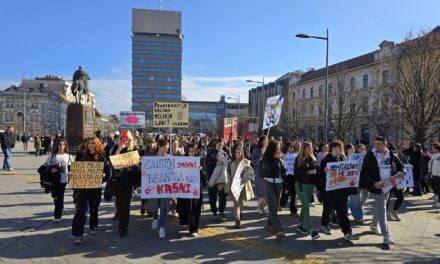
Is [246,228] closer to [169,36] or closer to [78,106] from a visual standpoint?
[78,106]

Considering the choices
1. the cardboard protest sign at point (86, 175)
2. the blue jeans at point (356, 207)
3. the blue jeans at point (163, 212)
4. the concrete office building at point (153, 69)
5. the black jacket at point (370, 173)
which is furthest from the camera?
the concrete office building at point (153, 69)

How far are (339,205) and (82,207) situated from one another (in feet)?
15.9

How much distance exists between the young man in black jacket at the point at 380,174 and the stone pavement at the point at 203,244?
462mm

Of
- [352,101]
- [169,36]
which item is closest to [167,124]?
[352,101]

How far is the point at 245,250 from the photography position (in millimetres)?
6184

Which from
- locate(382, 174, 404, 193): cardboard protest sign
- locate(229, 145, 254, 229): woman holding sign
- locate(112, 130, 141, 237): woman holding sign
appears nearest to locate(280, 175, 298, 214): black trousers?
locate(229, 145, 254, 229): woman holding sign

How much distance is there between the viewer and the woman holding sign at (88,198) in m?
6.28

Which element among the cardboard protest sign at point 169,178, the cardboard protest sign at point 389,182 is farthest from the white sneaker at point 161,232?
the cardboard protest sign at point 389,182

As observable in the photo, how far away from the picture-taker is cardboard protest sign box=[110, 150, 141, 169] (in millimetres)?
6788

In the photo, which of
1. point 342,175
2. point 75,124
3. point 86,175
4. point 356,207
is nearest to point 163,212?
point 86,175

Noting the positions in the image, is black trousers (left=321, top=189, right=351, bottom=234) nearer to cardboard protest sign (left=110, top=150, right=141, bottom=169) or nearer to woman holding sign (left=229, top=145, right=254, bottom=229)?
woman holding sign (left=229, top=145, right=254, bottom=229)

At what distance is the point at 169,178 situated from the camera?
7023 millimetres

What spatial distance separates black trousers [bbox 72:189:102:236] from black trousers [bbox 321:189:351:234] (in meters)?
4.47

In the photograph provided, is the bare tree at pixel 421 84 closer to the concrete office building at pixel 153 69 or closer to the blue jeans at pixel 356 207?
the blue jeans at pixel 356 207
